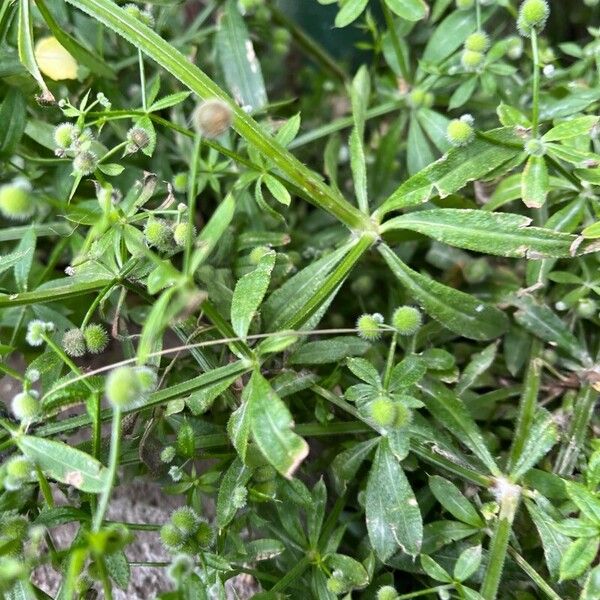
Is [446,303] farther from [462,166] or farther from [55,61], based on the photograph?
[55,61]

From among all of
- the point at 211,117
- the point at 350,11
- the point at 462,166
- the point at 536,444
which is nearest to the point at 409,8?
the point at 350,11

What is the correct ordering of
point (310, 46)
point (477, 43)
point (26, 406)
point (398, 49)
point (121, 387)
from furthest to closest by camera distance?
point (310, 46) < point (398, 49) < point (477, 43) < point (26, 406) < point (121, 387)

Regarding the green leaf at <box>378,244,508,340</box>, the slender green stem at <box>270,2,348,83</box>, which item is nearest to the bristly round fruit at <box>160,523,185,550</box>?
the green leaf at <box>378,244,508,340</box>

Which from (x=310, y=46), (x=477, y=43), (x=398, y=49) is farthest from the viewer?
(x=310, y=46)

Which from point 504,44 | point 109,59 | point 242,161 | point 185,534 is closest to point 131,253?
point 242,161

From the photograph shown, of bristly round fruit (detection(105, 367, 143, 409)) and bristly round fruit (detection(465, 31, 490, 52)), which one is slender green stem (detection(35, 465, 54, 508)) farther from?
bristly round fruit (detection(465, 31, 490, 52))

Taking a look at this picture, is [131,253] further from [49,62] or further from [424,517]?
[424,517]

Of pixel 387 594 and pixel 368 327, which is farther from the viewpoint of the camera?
pixel 368 327
